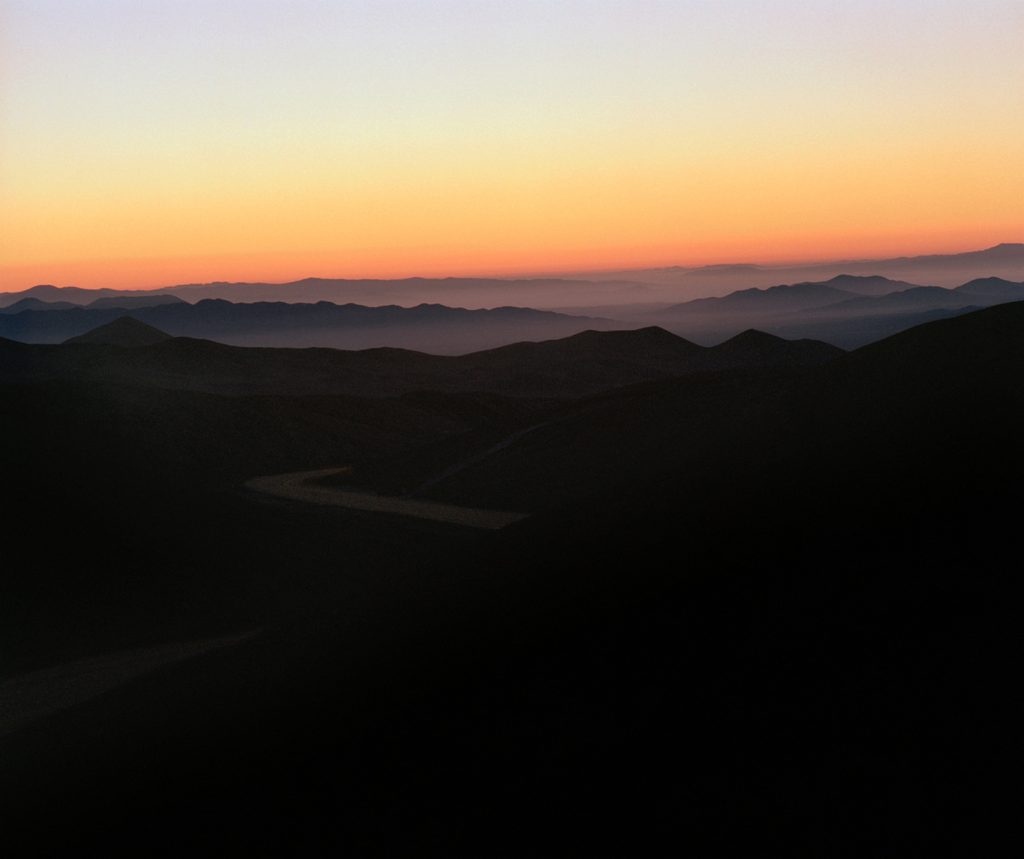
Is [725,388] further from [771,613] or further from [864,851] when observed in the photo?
[864,851]

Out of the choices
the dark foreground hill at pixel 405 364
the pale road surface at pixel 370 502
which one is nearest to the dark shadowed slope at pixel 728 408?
the pale road surface at pixel 370 502

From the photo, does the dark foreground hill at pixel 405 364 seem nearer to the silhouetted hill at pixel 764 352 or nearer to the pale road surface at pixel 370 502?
the silhouetted hill at pixel 764 352

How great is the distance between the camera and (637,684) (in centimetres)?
1834

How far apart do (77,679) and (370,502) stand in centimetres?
2769

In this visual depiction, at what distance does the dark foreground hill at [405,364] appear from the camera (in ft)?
485

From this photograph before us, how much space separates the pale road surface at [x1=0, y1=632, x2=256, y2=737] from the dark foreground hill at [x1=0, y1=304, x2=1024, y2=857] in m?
0.83

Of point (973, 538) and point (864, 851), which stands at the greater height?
point (973, 538)

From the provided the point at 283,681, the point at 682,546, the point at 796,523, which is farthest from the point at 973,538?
the point at 283,681

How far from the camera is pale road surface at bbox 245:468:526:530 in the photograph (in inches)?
1904

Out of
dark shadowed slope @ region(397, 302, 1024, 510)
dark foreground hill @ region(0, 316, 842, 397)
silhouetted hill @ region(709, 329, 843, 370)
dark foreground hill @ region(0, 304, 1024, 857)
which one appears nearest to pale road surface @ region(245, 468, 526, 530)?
dark shadowed slope @ region(397, 302, 1024, 510)

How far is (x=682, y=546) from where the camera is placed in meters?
24.0

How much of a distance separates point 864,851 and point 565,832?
358 centimetres

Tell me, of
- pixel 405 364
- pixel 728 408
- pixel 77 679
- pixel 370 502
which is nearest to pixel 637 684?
pixel 77 679

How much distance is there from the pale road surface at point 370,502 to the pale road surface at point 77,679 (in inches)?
538
